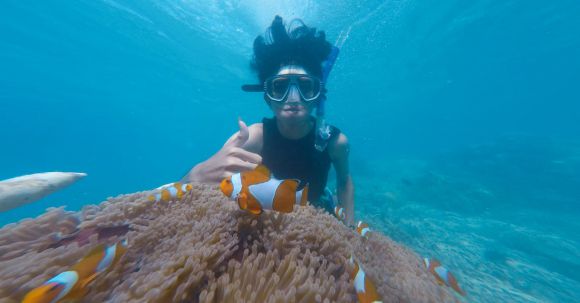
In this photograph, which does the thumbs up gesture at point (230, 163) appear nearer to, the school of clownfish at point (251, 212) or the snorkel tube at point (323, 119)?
the school of clownfish at point (251, 212)

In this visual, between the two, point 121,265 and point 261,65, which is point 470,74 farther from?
point 121,265

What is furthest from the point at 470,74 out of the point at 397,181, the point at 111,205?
the point at 111,205

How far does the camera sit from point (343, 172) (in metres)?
5.20

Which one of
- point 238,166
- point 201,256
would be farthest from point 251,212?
point 238,166

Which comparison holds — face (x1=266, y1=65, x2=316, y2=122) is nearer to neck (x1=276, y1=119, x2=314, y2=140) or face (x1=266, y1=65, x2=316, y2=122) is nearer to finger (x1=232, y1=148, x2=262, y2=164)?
neck (x1=276, y1=119, x2=314, y2=140)

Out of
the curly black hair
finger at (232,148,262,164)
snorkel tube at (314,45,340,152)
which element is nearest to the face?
the curly black hair

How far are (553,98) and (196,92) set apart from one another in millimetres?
103310

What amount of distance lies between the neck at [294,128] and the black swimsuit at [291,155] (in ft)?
0.21

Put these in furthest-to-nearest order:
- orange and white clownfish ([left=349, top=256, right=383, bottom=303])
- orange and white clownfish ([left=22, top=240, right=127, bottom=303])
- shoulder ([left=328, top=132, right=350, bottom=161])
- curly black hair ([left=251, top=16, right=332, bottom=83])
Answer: shoulder ([left=328, top=132, right=350, bottom=161]) → curly black hair ([left=251, top=16, right=332, bottom=83]) → orange and white clownfish ([left=349, top=256, right=383, bottom=303]) → orange and white clownfish ([left=22, top=240, right=127, bottom=303])

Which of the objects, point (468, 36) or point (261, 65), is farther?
point (468, 36)

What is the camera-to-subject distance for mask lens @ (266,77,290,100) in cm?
403

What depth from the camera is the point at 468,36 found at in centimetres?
2781

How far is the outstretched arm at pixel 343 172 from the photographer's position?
4889 millimetres

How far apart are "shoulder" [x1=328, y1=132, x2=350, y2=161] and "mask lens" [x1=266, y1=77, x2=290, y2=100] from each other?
136 cm
